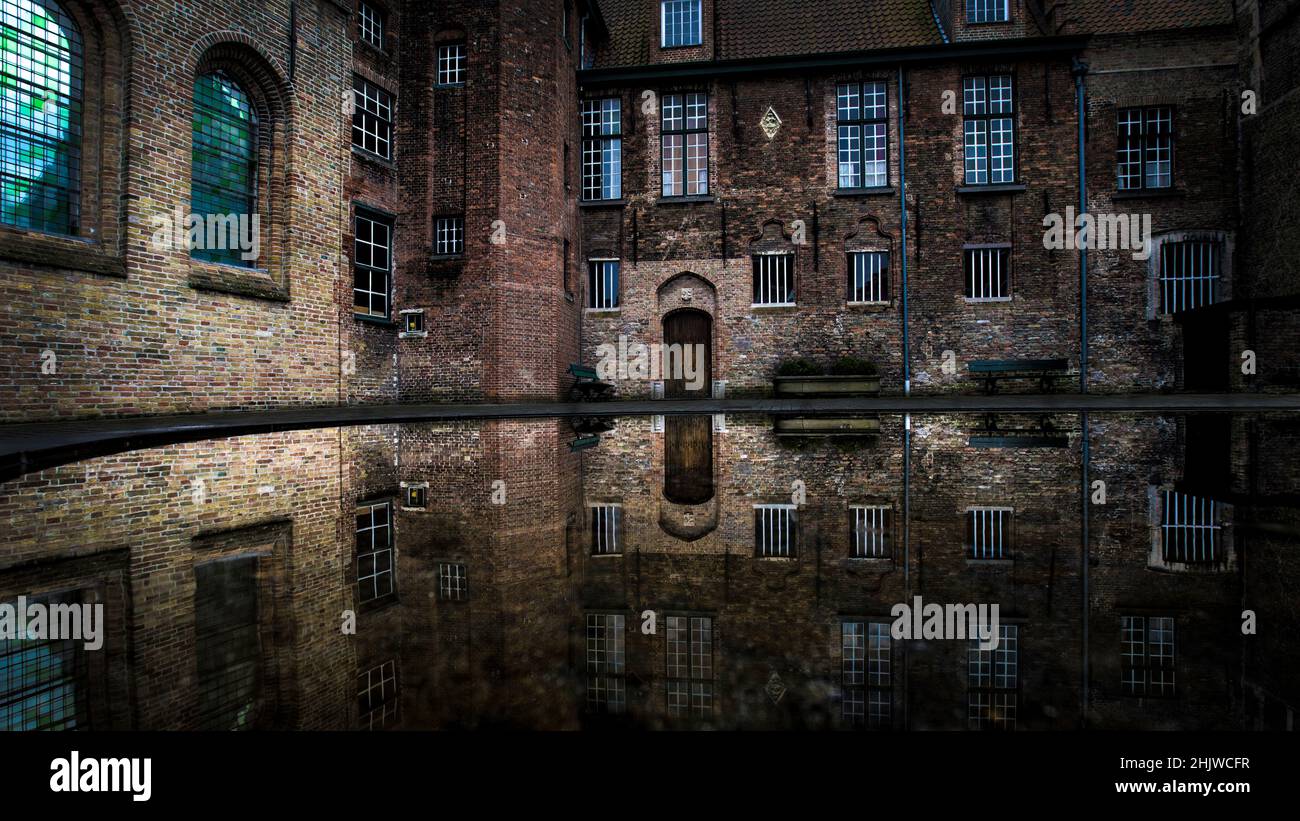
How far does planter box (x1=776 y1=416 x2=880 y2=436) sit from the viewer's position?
8289 mm

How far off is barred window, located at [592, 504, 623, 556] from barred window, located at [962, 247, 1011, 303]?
15.4m

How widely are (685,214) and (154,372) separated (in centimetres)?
1251

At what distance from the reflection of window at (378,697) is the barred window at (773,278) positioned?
16.6 meters

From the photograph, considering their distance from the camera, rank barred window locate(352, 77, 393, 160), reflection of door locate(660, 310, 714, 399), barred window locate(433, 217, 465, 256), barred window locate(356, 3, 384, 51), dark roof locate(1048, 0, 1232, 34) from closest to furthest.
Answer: barred window locate(352, 77, 393, 160), barred window locate(356, 3, 384, 51), barred window locate(433, 217, 465, 256), dark roof locate(1048, 0, 1232, 34), reflection of door locate(660, 310, 714, 399)

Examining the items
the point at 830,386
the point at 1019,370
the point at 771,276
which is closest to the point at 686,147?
the point at 771,276

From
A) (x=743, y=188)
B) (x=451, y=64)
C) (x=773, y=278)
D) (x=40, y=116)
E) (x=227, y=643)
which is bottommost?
(x=227, y=643)

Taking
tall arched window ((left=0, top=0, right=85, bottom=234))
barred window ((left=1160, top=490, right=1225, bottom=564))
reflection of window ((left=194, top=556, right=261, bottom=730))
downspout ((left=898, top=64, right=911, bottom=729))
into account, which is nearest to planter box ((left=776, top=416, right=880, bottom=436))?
downspout ((left=898, top=64, right=911, bottom=729))

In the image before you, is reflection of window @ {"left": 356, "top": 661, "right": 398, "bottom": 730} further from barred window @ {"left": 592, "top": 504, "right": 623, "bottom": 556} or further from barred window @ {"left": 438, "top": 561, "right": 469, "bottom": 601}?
barred window @ {"left": 592, "top": 504, "right": 623, "bottom": 556}

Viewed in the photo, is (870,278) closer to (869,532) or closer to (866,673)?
(869,532)

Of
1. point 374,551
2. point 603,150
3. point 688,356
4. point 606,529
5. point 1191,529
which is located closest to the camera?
point 374,551

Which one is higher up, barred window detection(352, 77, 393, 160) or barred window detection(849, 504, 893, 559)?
barred window detection(352, 77, 393, 160)

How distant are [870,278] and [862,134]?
379cm

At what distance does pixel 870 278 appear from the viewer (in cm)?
1712
